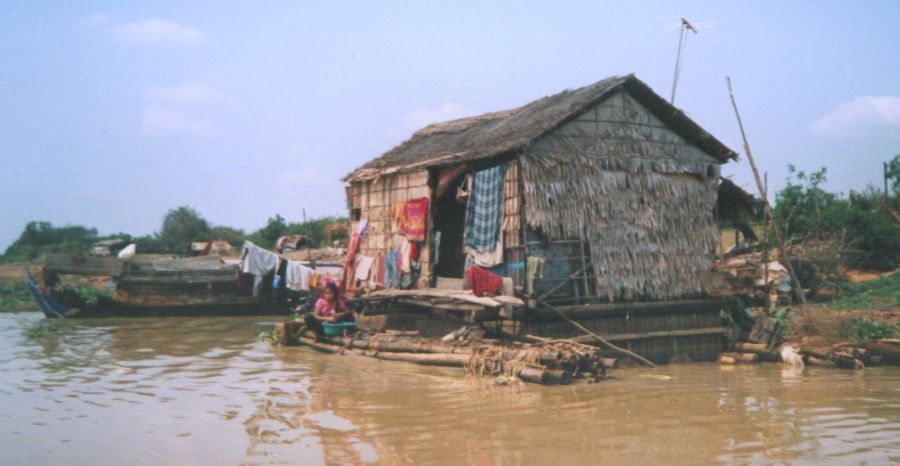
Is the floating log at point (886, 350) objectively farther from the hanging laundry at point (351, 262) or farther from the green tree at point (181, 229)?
the green tree at point (181, 229)

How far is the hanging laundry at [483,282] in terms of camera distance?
11.1 meters

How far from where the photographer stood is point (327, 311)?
14.0 metres

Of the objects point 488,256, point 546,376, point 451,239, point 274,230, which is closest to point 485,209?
point 488,256

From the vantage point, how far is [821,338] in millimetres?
11695

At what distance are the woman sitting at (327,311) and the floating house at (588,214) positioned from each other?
36.6 inches

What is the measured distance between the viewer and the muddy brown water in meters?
6.53

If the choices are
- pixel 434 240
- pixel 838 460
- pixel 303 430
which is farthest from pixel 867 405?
pixel 434 240

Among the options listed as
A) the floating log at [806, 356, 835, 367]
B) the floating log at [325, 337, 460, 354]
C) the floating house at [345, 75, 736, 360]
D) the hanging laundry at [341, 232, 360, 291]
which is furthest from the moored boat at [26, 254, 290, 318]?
the floating log at [806, 356, 835, 367]

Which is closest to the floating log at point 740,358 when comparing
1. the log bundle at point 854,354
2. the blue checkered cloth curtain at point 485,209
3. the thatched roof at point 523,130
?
the log bundle at point 854,354

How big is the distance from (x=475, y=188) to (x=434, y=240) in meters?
1.76

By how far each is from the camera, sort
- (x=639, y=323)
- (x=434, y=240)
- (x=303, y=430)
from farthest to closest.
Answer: (x=434, y=240) < (x=639, y=323) < (x=303, y=430)

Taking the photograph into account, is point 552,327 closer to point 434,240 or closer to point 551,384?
point 551,384

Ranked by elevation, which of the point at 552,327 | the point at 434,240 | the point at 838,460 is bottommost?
the point at 838,460

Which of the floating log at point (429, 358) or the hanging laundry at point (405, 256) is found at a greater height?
the hanging laundry at point (405, 256)
